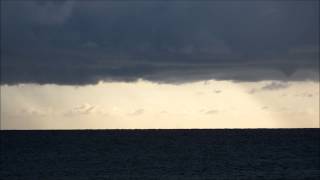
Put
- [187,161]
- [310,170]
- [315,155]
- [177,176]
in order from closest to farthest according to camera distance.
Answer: [177,176], [310,170], [187,161], [315,155]

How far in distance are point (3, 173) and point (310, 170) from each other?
37.0 metres

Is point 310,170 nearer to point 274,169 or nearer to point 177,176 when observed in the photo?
point 274,169

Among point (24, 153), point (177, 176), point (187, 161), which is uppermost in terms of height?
point (24, 153)

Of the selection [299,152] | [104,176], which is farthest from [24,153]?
[104,176]

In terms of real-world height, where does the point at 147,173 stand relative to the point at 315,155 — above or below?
below

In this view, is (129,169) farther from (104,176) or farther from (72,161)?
(72,161)

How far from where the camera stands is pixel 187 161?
4771 inches

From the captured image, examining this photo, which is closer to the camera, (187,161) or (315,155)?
(187,161)

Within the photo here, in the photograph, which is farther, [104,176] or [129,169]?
[129,169]

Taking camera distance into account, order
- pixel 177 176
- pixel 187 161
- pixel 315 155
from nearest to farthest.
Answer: pixel 177 176
pixel 187 161
pixel 315 155

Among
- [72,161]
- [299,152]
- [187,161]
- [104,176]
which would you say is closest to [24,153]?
[72,161]

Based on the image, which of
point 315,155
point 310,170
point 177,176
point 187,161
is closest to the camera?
point 177,176

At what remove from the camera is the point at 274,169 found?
104 meters

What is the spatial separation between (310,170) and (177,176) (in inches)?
768
